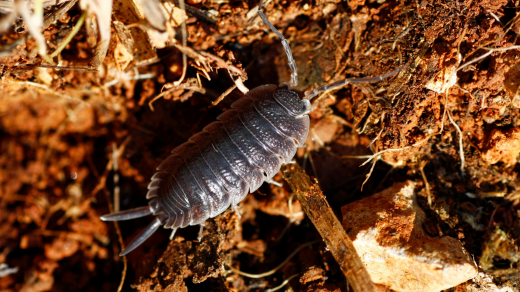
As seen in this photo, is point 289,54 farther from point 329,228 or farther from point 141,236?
point 141,236

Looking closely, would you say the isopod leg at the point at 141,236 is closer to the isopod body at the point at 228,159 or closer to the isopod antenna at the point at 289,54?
the isopod body at the point at 228,159

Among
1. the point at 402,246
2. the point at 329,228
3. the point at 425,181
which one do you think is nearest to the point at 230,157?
the point at 329,228

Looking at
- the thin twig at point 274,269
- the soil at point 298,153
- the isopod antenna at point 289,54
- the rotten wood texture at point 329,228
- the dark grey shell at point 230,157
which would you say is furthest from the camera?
the thin twig at point 274,269

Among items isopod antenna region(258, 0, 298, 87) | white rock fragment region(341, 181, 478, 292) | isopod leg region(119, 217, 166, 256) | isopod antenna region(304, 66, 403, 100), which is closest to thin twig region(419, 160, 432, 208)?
white rock fragment region(341, 181, 478, 292)

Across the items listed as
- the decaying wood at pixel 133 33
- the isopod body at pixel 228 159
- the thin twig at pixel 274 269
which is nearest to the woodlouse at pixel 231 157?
the isopod body at pixel 228 159

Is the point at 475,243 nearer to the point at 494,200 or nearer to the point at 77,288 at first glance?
the point at 494,200

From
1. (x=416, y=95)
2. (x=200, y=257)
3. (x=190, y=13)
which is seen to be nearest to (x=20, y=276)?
(x=200, y=257)
